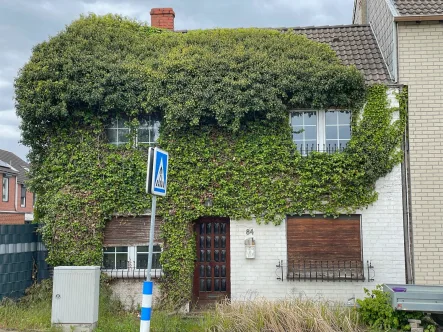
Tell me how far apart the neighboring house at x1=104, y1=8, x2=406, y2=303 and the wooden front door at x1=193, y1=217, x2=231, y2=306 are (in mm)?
24

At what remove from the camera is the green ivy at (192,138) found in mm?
11891

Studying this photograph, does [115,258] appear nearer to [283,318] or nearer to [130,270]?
[130,270]

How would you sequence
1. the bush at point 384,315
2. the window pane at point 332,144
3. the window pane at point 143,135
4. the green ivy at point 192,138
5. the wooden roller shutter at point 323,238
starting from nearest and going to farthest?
the bush at point 384,315 → the green ivy at point 192,138 → the wooden roller shutter at point 323,238 → the window pane at point 332,144 → the window pane at point 143,135

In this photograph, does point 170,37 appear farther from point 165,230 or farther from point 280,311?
point 280,311

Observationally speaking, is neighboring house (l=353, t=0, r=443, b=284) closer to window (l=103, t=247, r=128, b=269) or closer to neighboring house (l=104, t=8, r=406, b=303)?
neighboring house (l=104, t=8, r=406, b=303)

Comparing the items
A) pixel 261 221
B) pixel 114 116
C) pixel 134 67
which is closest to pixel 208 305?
pixel 261 221

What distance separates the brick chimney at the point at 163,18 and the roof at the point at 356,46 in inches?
131

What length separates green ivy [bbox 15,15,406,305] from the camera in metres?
11.9

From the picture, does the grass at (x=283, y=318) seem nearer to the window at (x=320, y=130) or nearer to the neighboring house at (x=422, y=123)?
the neighboring house at (x=422, y=123)

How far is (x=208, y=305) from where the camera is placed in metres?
12.3

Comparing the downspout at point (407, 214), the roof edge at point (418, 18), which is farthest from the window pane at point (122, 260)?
the roof edge at point (418, 18)

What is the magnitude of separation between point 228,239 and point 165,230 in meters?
1.57

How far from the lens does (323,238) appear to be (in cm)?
1207

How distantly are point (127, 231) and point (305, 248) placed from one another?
4342mm
